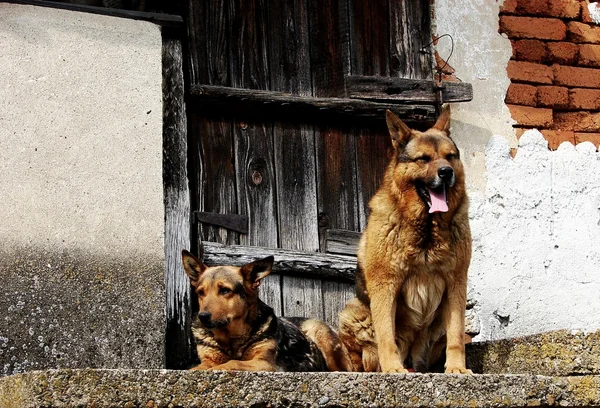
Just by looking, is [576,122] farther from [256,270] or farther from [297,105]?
[256,270]

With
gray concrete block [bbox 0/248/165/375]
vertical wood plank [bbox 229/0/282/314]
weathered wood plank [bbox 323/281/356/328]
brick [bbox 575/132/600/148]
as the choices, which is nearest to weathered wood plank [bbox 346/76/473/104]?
vertical wood plank [bbox 229/0/282/314]

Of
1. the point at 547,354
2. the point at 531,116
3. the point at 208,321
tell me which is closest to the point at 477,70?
the point at 531,116

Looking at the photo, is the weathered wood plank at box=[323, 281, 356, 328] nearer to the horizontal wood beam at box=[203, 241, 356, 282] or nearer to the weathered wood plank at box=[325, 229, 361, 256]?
the horizontal wood beam at box=[203, 241, 356, 282]

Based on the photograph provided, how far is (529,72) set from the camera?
8.00 meters

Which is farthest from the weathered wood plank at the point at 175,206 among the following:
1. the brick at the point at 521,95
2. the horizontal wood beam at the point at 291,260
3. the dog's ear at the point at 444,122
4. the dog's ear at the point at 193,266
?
the brick at the point at 521,95

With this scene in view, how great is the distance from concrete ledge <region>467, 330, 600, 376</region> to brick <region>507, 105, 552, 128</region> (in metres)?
2.55

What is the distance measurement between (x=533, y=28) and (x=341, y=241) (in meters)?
2.43

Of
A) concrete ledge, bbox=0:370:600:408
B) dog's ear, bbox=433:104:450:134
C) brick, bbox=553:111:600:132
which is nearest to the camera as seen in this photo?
concrete ledge, bbox=0:370:600:408

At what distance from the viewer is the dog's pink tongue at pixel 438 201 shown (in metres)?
5.62

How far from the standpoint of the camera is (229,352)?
5746 mm

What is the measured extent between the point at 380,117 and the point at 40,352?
3090mm

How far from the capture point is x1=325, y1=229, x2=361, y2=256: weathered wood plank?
734 centimetres

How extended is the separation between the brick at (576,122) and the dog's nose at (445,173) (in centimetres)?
273

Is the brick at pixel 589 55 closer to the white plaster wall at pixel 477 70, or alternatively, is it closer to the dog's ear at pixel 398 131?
the white plaster wall at pixel 477 70
